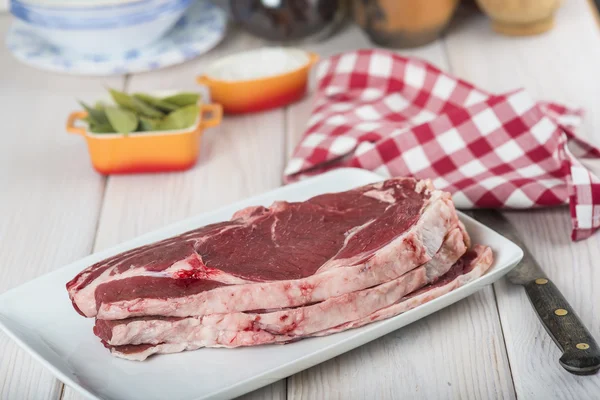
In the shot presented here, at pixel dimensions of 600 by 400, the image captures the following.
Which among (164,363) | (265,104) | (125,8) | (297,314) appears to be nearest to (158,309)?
(164,363)

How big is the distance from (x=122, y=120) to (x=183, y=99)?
0.20 meters

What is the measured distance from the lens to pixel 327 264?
1.41 metres

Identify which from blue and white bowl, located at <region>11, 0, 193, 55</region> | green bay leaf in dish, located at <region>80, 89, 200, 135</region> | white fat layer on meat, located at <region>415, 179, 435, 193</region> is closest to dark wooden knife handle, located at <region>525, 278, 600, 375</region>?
white fat layer on meat, located at <region>415, 179, 435, 193</region>

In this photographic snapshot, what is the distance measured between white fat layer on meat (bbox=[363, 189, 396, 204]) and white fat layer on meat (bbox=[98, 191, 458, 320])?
0.17 metres

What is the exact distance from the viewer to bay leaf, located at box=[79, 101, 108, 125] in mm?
2068

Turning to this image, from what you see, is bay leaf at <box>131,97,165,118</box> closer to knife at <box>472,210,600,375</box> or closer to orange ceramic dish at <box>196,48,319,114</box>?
orange ceramic dish at <box>196,48,319,114</box>

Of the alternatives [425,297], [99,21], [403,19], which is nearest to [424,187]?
[425,297]

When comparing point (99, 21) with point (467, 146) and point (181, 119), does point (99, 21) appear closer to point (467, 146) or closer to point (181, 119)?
point (181, 119)

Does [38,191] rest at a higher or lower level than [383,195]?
lower

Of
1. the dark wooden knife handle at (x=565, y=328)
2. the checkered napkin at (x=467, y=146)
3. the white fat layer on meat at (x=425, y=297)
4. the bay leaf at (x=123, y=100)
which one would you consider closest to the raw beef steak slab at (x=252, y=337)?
the white fat layer on meat at (x=425, y=297)

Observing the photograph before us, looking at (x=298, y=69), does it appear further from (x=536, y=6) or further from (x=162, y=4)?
(x=536, y=6)

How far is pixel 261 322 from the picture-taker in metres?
1.38

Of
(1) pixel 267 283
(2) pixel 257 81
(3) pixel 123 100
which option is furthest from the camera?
(2) pixel 257 81

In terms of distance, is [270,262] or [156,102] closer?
[270,262]
